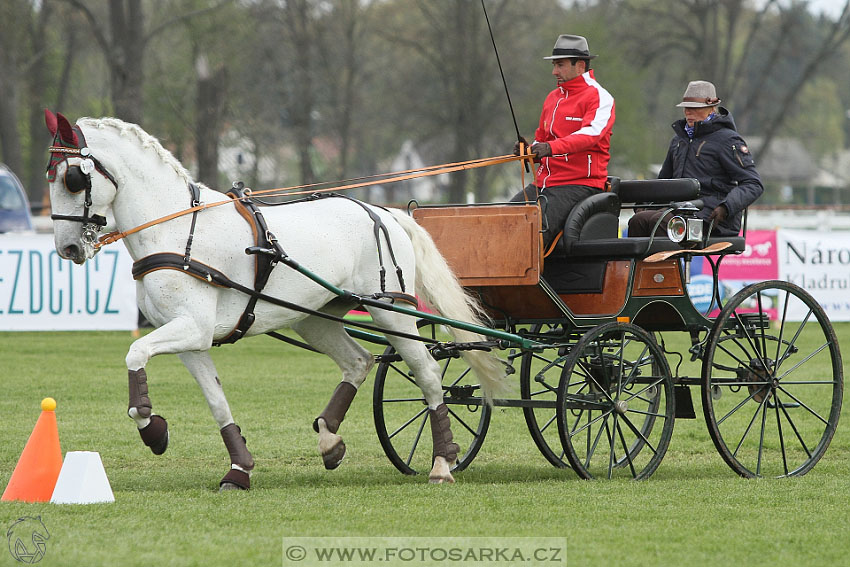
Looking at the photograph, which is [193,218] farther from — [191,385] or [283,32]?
[283,32]

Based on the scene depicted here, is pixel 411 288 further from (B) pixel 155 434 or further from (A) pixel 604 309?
(B) pixel 155 434

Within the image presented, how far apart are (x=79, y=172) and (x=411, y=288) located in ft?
6.35

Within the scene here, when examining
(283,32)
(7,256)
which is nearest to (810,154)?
(283,32)

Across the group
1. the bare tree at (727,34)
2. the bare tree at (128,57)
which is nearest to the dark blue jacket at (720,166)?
the bare tree at (128,57)

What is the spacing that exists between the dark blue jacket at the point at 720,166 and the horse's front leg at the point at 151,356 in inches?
124

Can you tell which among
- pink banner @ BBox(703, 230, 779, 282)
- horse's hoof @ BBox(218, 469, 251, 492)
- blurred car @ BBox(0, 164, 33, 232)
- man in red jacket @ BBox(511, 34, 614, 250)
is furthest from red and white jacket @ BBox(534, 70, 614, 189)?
blurred car @ BBox(0, 164, 33, 232)

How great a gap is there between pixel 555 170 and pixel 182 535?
10.6 feet

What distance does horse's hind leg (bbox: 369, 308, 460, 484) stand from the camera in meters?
6.55

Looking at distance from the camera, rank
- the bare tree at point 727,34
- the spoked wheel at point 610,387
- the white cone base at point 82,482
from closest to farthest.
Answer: the white cone base at point 82,482 → the spoked wheel at point 610,387 → the bare tree at point 727,34

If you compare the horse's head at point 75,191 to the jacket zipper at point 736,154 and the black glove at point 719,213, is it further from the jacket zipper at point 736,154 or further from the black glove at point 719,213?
the jacket zipper at point 736,154

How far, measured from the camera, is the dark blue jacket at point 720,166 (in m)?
7.04

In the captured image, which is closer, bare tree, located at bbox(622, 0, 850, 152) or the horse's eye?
the horse's eye

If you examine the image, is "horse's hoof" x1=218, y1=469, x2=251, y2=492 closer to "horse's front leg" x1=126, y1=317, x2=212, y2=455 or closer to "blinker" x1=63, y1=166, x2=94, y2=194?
"horse's front leg" x1=126, y1=317, x2=212, y2=455

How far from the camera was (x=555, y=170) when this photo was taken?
6.93 metres
